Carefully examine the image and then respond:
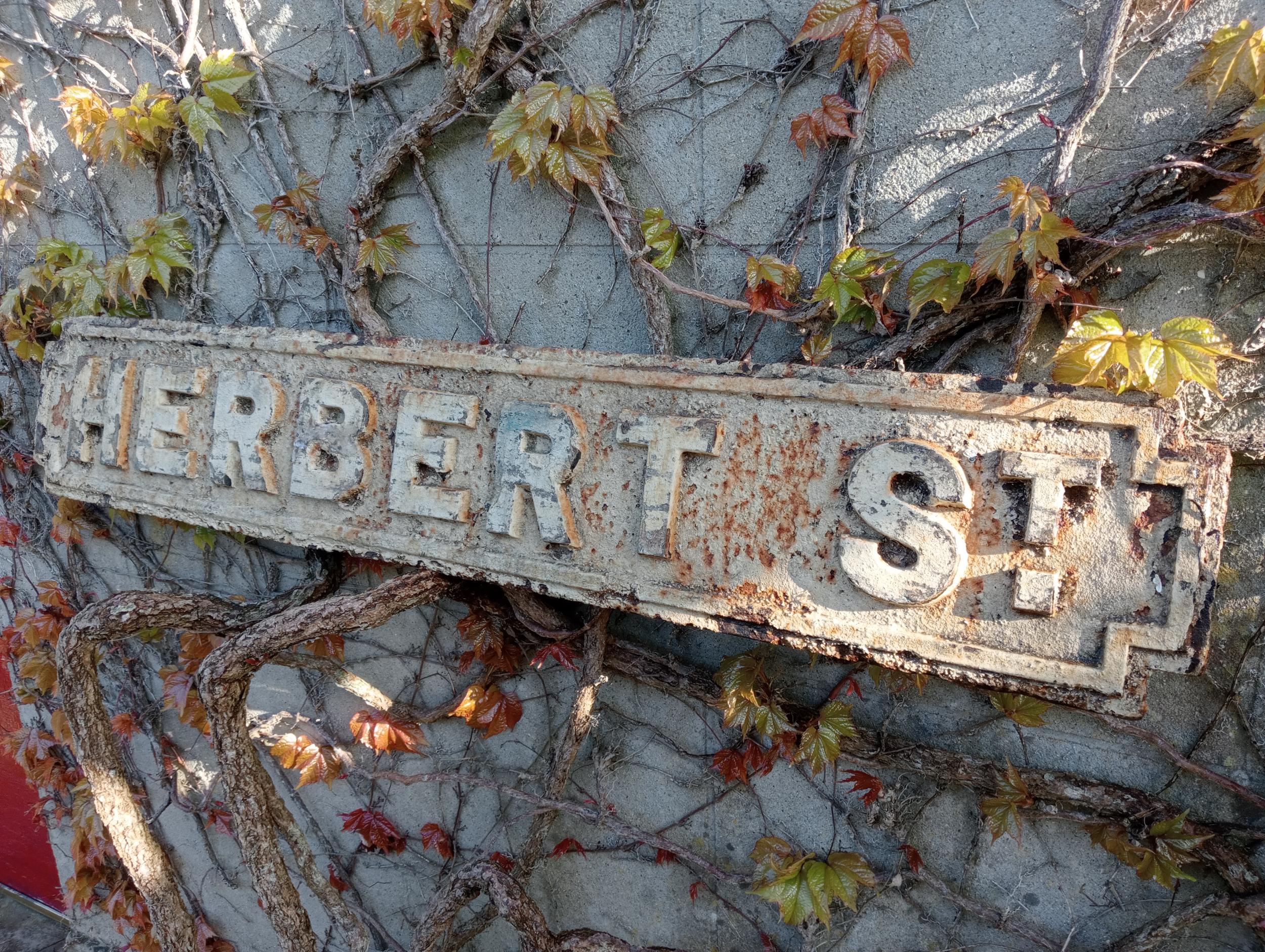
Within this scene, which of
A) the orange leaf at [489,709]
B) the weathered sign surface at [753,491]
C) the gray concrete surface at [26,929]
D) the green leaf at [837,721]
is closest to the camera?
the weathered sign surface at [753,491]

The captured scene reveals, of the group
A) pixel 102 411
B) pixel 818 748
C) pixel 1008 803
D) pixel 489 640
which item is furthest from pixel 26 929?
pixel 1008 803

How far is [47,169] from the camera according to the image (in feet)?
8.56

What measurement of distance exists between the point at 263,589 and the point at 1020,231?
2417mm

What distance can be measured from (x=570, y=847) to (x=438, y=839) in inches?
17.6

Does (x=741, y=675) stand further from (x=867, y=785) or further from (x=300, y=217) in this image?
(x=300, y=217)

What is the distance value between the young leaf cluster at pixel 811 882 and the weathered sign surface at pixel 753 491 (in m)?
0.71

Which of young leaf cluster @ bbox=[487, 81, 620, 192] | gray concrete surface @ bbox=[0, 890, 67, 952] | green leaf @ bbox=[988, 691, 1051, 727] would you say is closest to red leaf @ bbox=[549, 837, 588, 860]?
green leaf @ bbox=[988, 691, 1051, 727]

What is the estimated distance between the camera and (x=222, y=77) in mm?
2180

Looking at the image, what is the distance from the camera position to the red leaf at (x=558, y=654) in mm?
1914

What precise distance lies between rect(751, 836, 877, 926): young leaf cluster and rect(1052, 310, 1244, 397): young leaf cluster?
47.9 inches

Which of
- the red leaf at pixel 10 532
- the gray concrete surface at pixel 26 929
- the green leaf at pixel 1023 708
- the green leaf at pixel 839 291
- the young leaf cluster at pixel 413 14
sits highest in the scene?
the young leaf cluster at pixel 413 14

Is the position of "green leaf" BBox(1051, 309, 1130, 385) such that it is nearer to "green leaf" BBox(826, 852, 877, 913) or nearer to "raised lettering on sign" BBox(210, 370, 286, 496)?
"green leaf" BBox(826, 852, 877, 913)

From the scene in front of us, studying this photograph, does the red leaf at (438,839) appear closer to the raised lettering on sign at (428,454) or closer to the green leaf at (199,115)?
the raised lettering on sign at (428,454)

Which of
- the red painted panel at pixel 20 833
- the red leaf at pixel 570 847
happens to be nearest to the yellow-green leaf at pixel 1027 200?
the red leaf at pixel 570 847
